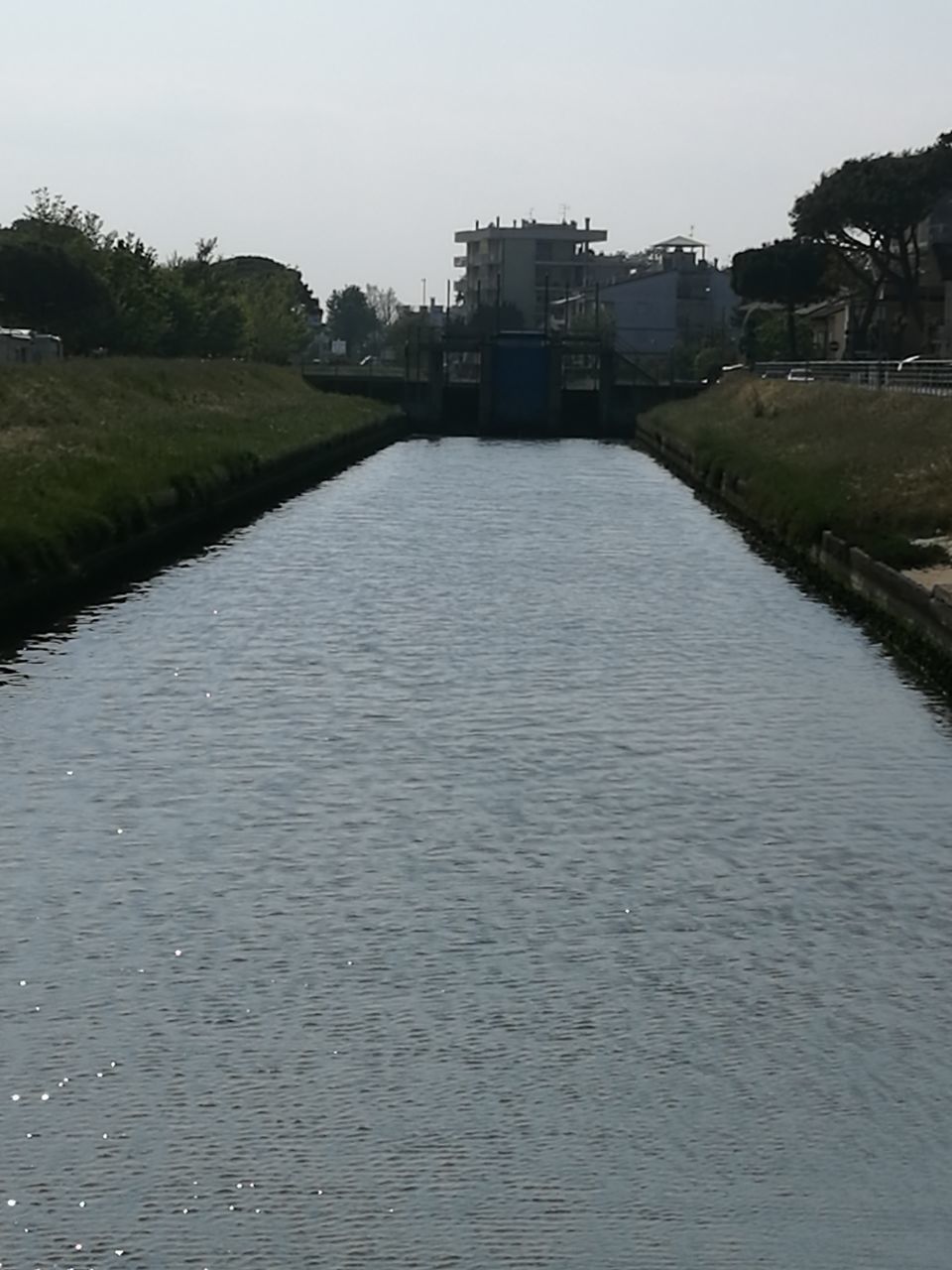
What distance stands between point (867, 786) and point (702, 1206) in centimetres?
782

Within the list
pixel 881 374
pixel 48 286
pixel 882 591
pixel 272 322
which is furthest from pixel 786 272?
pixel 882 591

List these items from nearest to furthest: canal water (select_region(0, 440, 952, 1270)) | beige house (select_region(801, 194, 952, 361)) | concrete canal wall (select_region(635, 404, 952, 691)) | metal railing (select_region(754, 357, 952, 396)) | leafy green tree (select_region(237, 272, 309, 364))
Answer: canal water (select_region(0, 440, 952, 1270))
concrete canal wall (select_region(635, 404, 952, 691))
metal railing (select_region(754, 357, 952, 396))
beige house (select_region(801, 194, 952, 361))
leafy green tree (select_region(237, 272, 309, 364))

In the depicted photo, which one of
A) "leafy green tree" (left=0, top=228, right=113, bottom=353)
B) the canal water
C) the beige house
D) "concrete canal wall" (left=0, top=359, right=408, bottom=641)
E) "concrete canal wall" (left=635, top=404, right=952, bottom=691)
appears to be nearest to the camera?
the canal water

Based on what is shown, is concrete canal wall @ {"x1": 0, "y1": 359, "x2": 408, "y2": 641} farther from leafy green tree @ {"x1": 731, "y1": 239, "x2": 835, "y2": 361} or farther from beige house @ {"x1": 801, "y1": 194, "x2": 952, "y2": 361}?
leafy green tree @ {"x1": 731, "y1": 239, "x2": 835, "y2": 361}

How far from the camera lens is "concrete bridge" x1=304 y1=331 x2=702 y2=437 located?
3686 inches

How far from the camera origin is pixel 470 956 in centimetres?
1111

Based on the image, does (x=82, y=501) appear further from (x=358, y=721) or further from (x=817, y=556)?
(x=358, y=721)

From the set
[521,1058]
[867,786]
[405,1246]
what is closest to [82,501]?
[867,786]

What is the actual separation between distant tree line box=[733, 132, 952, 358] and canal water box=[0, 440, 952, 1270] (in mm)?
69139

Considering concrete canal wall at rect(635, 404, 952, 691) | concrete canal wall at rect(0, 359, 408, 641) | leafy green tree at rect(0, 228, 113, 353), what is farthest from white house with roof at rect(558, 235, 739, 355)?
concrete canal wall at rect(635, 404, 952, 691)

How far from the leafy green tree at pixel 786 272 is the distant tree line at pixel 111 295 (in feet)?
70.8

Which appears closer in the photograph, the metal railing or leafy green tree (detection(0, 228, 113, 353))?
the metal railing

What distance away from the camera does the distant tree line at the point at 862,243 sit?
89000mm

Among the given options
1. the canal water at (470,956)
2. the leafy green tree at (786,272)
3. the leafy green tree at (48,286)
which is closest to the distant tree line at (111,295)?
the leafy green tree at (48,286)
